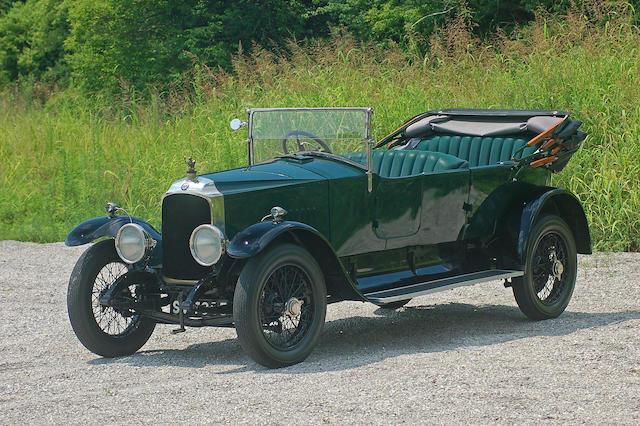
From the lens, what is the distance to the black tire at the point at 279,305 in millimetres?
5113

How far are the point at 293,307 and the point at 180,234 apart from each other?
880 mm

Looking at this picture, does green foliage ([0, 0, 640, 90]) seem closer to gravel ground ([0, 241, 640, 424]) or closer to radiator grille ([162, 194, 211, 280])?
gravel ground ([0, 241, 640, 424])

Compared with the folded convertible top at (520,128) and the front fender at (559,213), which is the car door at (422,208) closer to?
the front fender at (559,213)

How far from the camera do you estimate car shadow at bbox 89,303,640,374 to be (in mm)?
5619

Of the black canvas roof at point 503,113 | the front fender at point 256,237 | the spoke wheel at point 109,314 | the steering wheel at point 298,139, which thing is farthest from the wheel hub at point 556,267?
the spoke wheel at point 109,314

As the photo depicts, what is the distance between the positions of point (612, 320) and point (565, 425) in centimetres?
272

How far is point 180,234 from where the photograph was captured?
558 cm

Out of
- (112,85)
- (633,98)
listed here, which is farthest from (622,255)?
(112,85)

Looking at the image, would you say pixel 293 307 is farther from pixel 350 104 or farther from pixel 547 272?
pixel 350 104

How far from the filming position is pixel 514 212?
6707 mm

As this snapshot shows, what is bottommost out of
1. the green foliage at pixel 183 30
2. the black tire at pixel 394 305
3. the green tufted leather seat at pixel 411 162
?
the black tire at pixel 394 305

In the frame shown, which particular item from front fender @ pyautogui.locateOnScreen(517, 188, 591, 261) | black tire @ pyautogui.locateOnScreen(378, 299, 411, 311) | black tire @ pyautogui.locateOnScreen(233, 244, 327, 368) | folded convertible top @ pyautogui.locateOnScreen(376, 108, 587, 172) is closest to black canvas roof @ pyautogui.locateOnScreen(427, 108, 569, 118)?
folded convertible top @ pyautogui.locateOnScreen(376, 108, 587, 172)

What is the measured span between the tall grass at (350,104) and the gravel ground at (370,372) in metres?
2.85

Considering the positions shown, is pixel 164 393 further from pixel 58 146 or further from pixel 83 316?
pixel 58 146
